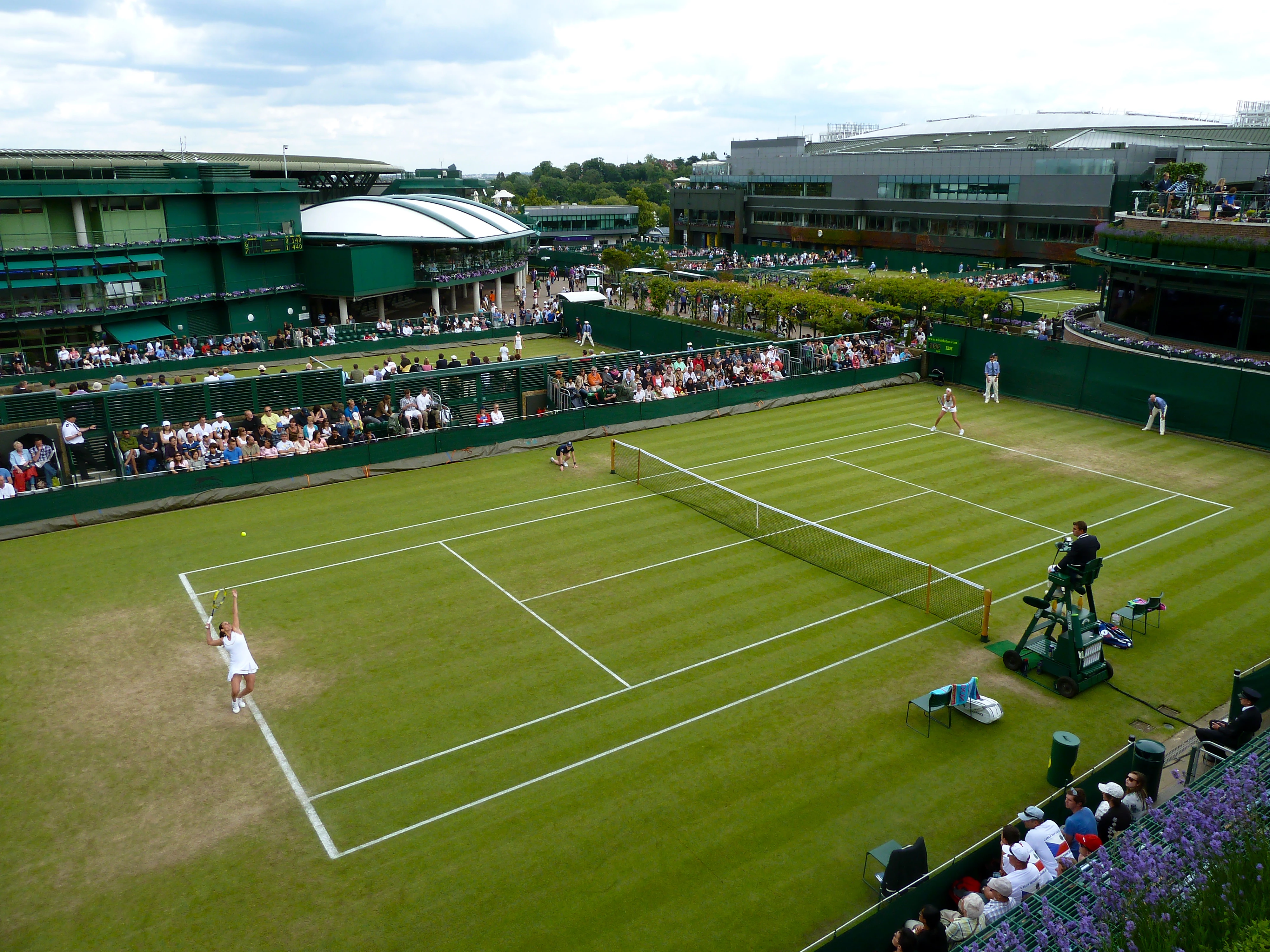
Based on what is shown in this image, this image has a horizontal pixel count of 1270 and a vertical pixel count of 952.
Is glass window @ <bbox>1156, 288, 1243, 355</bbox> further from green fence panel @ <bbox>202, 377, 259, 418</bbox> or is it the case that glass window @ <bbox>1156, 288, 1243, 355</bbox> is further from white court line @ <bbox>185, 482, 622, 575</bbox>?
green fence panel @ <bbox>202, 377, 259, 418</bbox>

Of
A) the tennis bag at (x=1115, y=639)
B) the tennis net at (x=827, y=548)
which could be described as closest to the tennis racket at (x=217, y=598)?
the tennis net at (x=827, y=548)

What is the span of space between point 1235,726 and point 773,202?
9361 cm

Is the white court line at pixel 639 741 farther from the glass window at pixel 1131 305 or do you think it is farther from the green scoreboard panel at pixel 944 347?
the glass window at pixel 1131 305

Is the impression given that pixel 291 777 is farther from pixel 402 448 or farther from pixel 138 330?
pixel 138 330

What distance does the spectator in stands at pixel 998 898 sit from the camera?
8.75 metres

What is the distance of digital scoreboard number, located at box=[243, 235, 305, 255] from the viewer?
52.5 m

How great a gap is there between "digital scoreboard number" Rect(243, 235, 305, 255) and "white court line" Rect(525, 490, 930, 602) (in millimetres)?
43110

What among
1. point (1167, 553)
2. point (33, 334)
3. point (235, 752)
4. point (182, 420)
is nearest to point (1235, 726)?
point (1167, 553)

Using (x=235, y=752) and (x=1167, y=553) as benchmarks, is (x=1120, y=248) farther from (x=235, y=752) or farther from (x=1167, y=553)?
(x=235, y=752)

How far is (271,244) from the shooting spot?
53844mm

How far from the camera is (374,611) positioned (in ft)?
57.1

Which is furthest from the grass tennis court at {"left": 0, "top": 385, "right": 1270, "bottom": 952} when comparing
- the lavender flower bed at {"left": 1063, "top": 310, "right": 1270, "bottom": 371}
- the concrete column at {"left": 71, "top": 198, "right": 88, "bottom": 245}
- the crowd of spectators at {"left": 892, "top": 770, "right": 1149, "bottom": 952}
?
the concrete column at {"left": 71, "top": 198, "right": 88, "bottom": 245}

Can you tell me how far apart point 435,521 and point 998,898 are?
1645 centimetres

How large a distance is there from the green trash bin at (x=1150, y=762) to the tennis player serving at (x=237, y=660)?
1215cm
